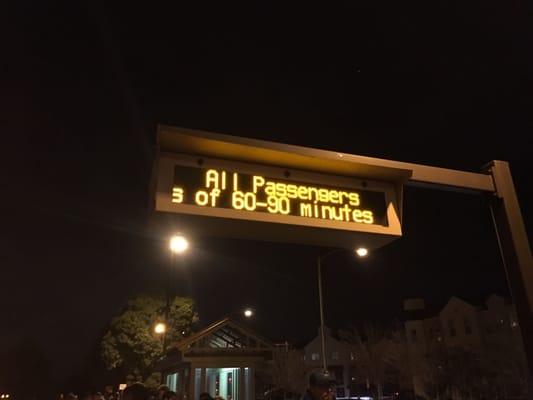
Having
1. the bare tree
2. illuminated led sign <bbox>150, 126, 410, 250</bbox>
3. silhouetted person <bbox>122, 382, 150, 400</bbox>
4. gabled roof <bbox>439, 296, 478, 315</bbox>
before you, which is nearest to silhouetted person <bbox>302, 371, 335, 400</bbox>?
illuminated led sign <bbox>150, 126, 410, 250</bbox>

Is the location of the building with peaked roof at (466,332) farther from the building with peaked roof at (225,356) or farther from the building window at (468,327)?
the building with peaked roof at (225,356)

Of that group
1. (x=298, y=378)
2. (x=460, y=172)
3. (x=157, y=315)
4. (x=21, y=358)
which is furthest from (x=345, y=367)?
(x=460, y=172)

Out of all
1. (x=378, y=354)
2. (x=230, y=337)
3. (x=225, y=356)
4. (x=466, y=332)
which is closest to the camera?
(x=225, y=356)

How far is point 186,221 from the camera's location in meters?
4.37

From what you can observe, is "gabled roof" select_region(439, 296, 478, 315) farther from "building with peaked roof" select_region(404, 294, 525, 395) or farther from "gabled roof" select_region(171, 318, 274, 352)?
"gabled roof" select_region(171, 318, 274, 352)

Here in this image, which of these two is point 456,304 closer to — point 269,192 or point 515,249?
point 515,249

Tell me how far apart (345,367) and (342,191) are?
65.4m

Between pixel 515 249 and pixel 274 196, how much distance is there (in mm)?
2426

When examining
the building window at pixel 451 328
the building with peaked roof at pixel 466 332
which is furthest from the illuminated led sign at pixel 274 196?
the building window at pixel 451 328

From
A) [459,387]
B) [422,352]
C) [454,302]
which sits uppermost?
[454,302]

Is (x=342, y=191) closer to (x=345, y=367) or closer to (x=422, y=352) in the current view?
(x=422, y=352)

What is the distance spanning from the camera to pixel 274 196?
4594 millimetres

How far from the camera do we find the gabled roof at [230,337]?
24875mm

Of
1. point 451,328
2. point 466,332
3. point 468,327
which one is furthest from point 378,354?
point 468,327
